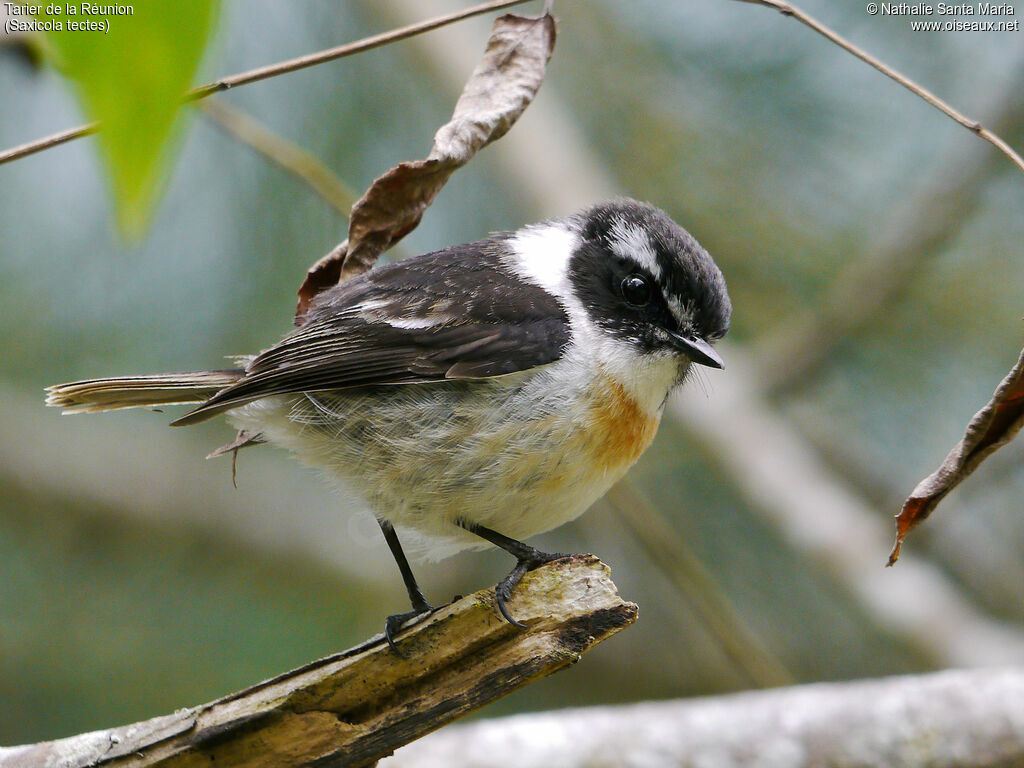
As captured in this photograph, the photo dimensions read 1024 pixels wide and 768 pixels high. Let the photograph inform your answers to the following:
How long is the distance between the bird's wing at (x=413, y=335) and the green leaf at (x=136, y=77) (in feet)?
6.25

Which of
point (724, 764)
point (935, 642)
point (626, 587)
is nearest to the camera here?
point (724, 764)

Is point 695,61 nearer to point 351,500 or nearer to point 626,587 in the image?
point 626,587

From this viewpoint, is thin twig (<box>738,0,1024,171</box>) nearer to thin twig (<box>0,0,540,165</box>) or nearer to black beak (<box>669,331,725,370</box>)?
thin twig (<box>0,0,540,165</box>)

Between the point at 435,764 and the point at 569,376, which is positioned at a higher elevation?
the point at 569,376

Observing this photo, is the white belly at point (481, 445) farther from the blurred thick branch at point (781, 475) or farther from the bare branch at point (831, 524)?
the bare branch at point (831, 524)

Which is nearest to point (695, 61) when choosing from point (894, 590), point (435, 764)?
point (894, 590)

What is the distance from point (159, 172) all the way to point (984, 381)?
5.60 meters

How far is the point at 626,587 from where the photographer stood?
6598 millimetres

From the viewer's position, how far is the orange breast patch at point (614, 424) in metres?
2.74

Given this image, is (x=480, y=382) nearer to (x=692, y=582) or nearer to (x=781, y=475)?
(x=692, y=582)

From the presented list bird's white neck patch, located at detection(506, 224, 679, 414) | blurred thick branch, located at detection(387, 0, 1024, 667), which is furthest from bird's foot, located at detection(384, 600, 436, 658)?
blurred thick branch, located at detection(387, 0, 1024, 667)

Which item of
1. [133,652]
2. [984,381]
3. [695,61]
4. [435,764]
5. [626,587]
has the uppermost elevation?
[695,61]

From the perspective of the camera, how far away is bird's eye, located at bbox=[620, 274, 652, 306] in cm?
299

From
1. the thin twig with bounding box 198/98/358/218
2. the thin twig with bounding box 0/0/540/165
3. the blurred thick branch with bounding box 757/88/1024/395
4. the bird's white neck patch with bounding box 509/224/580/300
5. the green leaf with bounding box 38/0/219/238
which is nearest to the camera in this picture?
the green leaf with bounding box 38/0/219/238
